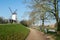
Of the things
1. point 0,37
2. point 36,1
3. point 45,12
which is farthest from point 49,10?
point 0,37

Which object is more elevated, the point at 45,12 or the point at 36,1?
the point at 36,1

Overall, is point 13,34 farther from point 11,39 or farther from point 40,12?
point 40,12

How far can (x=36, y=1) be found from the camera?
31703 mm

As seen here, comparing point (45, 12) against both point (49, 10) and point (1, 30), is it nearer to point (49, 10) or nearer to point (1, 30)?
point (49, 10)

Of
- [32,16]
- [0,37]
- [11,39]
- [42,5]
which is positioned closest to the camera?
[0,37]

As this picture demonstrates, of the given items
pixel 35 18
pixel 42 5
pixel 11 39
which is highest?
pixel 42 5

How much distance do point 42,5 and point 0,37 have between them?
1676 centimetres

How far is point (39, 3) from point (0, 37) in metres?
17.1

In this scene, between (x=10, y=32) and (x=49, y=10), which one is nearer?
(x=10, y=32)

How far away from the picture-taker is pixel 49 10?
31.0 meters

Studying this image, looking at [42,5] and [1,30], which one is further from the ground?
[42,5]

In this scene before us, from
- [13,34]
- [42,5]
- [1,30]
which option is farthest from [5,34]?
[42,5]

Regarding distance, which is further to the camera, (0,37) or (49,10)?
(49,10)

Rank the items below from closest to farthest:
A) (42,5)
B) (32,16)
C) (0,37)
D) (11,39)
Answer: (0,37), (11,39), (42,5), (32,16)
